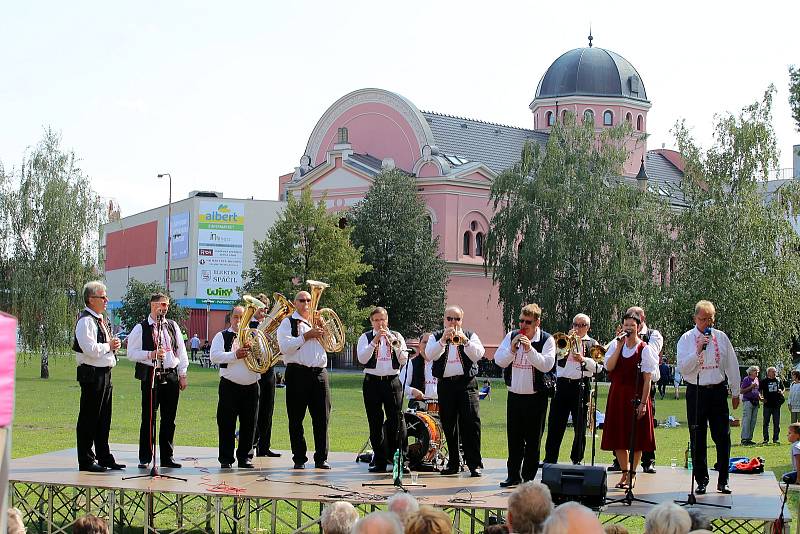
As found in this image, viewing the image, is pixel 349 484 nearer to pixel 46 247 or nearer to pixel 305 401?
pixel 305 401

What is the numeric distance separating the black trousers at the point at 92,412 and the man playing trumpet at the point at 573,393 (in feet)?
17.0

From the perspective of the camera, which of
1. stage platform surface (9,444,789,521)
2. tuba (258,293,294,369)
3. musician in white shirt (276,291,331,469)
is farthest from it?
tuba (258,293,294,369)

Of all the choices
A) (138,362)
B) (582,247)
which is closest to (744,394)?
(138,362)

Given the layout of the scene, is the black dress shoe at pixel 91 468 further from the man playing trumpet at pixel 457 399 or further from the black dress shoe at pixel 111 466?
the man playing trumpet at pixel 457 399

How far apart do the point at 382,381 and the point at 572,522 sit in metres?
8.38

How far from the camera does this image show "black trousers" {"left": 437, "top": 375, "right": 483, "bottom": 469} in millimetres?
13264

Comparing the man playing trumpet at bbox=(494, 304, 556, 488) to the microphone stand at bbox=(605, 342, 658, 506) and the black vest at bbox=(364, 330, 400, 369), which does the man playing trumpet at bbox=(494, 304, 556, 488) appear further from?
the black vest at bbox=(364, 330, 400, 369)

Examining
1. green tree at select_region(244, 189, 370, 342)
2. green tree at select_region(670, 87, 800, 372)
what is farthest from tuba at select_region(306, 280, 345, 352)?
green tree at select_region(244, 189, 370, 342)

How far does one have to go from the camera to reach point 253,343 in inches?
529

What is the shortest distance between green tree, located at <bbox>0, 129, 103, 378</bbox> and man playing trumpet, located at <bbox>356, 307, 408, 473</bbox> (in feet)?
110

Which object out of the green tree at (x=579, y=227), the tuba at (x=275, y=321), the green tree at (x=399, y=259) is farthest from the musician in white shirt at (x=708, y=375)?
the green tree at (x=399, y=259)

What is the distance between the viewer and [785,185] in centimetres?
3662

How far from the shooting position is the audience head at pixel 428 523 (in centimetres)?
595

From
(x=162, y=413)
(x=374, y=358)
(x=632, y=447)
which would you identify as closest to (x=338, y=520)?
(x=632, y=447)
